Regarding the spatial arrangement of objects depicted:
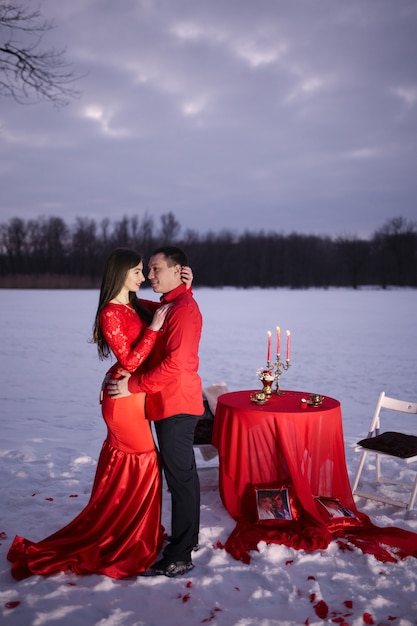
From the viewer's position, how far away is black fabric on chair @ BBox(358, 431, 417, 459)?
4.58 meters

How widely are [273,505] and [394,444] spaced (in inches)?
51.4

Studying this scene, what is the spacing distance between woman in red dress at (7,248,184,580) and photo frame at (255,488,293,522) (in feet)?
2.88

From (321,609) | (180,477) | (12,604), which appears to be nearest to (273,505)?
(180,477)

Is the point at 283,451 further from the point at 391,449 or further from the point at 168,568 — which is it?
the point at 168,568

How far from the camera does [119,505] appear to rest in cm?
368

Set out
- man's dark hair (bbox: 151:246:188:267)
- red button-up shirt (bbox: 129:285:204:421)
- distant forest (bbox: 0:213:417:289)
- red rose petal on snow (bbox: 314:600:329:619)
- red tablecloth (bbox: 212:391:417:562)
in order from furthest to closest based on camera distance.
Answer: distant forest (bbox: 0:213:417:289) → red tablecloth (bbox: 212:391:417:562) → man's dark hair (bbox: 151:246:188:267) → red button-up shirt (bbox: 129:285:204:421) → red rose petal on snow (bbox: 314:600:329:619)

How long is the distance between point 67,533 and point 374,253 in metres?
77.9

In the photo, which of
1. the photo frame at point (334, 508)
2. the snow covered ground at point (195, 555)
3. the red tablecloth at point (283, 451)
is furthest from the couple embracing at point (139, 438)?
the photo frame at point (334, 508)

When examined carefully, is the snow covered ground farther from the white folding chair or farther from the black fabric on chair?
the black fabric on chair

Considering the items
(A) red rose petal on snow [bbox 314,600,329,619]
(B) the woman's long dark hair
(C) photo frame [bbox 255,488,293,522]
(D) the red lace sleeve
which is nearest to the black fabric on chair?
(C) photo frame [bbox 255,488,293,522]

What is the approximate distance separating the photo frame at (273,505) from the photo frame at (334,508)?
1.06 feet

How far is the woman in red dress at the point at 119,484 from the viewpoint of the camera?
3.49 metres

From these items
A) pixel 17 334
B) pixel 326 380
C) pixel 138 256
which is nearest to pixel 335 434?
pixel 138 256

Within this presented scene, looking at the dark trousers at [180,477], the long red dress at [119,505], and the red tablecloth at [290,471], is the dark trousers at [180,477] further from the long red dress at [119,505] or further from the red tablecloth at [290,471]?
the red tablecloth at [290,471]
